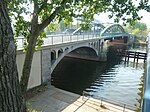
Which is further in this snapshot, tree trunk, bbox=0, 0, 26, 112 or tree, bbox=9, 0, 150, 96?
tree, bbox=9, 0, 150, 96

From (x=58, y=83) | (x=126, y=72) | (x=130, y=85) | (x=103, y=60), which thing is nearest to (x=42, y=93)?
(x=58, y=83)

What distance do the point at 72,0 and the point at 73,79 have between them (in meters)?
17.2

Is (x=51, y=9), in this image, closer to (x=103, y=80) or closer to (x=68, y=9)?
(x=68, y=9)

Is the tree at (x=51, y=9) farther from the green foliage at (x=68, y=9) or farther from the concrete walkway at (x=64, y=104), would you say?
the concrete walkway at (x=64, y=104)

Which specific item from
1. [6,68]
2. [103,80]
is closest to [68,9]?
[6,68]

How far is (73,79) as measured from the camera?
23.6 metres

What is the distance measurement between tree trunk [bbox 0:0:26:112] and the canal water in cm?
1397

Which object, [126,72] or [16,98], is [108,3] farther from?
[126,72]

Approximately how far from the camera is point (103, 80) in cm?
2394

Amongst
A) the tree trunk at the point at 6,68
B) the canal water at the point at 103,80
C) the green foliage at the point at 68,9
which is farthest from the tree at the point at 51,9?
the canal water at the point at 103,80

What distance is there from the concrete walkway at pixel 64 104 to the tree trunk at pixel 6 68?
32.7 ft

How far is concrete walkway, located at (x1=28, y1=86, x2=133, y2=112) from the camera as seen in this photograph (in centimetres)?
1159

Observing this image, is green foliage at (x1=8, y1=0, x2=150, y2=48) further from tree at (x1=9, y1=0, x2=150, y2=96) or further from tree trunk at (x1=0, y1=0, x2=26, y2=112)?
tree trunk at (x1=0, y1=0, x2=26, y2=112)

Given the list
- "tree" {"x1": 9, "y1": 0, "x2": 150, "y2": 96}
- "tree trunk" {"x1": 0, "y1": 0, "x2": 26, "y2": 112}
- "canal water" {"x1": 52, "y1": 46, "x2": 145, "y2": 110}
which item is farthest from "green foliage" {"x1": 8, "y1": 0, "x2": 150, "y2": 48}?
"canal water" {"x1": 52, "y1": 46, "x2": 145, "y2": 110}
